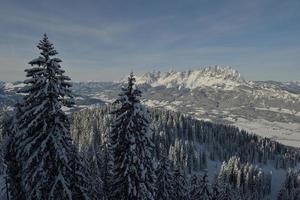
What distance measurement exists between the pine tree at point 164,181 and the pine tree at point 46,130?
28.6 m

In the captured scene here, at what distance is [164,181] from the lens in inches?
2126

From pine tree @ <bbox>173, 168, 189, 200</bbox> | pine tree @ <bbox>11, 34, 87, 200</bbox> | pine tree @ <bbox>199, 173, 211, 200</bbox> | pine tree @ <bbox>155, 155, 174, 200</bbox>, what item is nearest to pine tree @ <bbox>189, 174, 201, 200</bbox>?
pine tree @ <bbox>199, 173, 211, 200</bbox>

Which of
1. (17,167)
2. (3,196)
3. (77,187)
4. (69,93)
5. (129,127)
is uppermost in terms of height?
(69,93)

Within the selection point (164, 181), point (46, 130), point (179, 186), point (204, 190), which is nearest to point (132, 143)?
point (46, 130)

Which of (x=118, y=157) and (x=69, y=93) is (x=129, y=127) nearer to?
(x=118, y=157)

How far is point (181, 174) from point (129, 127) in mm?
31432

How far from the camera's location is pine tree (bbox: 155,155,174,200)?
176ft

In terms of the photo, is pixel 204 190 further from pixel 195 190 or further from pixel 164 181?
pixel 164 181

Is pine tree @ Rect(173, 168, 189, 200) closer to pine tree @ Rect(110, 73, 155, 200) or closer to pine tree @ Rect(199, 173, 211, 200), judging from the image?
pine tree @ Rect(199, 173, 211, 200)

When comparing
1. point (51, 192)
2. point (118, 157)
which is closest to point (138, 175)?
point (118, 157)

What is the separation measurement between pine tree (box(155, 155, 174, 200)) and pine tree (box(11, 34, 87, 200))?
2855 cm

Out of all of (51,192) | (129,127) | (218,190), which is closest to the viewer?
(51,192)

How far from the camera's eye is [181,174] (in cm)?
6156

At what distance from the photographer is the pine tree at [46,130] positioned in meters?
25.8
